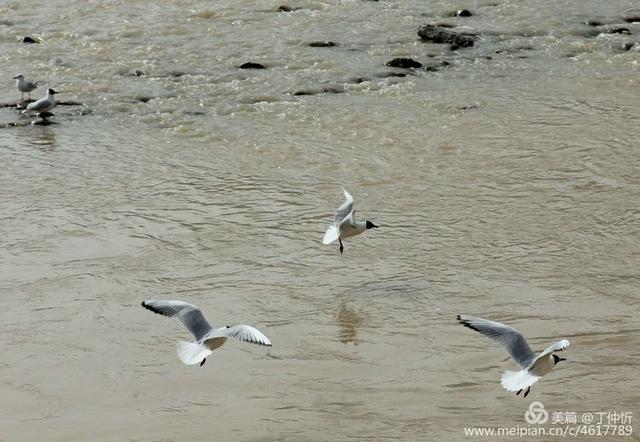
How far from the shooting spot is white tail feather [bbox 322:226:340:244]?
318 inches

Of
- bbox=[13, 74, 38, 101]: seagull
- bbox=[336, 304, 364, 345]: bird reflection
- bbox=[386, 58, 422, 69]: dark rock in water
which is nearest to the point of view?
bbox=[336, 304, 364, 345]: bird reflection

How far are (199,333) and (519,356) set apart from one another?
1.82 meters

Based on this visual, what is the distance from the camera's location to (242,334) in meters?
6.16

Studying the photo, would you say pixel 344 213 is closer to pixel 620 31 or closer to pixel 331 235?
pixel 331 235

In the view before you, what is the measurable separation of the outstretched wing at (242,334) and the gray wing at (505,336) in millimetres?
1086

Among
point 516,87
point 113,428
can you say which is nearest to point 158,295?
point 113,428

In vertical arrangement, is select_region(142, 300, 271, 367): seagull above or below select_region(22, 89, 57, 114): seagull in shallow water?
above

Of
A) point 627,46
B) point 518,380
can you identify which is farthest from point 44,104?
point 518,380

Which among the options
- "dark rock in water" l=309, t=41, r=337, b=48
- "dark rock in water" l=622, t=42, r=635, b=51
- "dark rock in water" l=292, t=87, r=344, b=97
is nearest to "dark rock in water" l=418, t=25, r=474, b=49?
"dark rock in water" l=309, t=41, r=337, b=48

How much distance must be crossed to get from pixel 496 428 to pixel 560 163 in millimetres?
4887

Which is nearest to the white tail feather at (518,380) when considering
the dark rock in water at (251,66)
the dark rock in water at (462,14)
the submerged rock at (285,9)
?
the dark rock in water at (251,66)

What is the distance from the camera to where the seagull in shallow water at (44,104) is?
1206 centimetres

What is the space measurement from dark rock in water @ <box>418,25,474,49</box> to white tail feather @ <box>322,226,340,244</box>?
21.9 feet

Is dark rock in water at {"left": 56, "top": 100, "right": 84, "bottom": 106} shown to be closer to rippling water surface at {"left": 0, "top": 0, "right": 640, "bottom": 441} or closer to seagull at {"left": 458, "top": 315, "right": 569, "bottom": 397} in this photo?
rippling water surface at {"left": 0, "top": 0, "right": 640, "bottom": 441}
